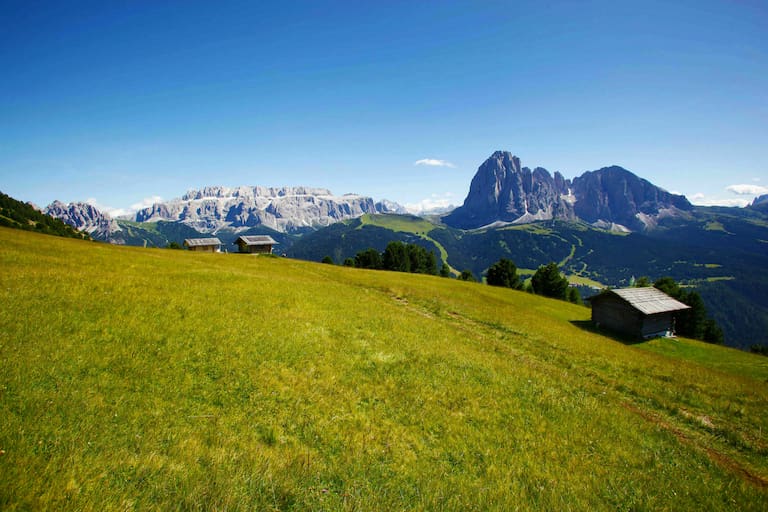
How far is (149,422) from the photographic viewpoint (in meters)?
8.50

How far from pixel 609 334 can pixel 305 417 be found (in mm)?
55091

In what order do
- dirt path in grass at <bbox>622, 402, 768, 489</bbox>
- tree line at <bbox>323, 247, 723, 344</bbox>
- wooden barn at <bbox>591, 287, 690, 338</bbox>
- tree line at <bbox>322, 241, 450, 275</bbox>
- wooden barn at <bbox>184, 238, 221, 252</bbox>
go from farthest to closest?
tree line at <bbox>322, 241, 450, 275</bbox>, wooden barn at <bbox>184, 238, 221, 252</bbox>, tree line at <bbox>323, 247, 723, 344</bbox>, wooden barn at <bbox>591, 287, 690, 338</bbox>, dirt path in grass at <bbox>622, 402, 768, 489</bbox>

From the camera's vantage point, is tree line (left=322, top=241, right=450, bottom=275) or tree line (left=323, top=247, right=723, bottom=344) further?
tree line (left=322, top=241, right=450, bottom=275)

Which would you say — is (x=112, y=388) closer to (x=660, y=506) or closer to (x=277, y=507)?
(x=277, y=507)

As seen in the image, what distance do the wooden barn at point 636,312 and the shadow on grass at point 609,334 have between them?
0.73m

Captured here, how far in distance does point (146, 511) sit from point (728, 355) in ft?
211

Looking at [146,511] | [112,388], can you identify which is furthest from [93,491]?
[112,388]

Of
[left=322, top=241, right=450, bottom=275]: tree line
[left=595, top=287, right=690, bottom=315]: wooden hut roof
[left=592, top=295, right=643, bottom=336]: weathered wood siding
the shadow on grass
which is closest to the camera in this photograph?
the shadow on grass

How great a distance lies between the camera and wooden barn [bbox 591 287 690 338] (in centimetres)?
4903

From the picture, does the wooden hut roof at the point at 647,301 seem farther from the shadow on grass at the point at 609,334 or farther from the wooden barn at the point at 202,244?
the wooden barn at the point at 202,244

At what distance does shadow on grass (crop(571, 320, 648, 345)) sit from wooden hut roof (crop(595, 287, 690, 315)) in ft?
15.1

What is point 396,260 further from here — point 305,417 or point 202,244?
point 305,417

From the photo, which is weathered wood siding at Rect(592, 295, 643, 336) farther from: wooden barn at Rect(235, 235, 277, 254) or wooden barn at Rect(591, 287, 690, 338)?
wooden barn at Rect(235, 235, 277, 254)

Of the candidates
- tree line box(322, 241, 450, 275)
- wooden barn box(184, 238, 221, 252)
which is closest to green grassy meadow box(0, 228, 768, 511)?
wooden barn box(184, 238, 221, 252)
